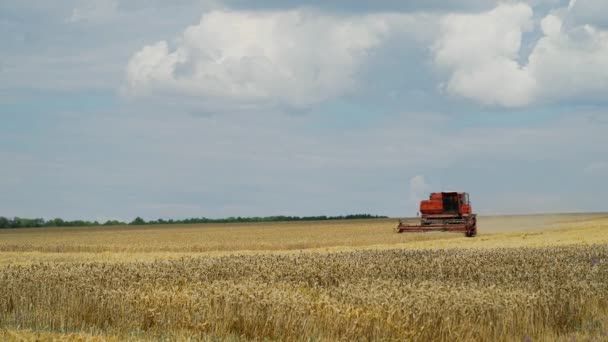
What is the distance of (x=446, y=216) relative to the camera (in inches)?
1758

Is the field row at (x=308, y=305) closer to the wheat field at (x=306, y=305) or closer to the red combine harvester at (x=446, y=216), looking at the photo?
the wheat field at (x=306, y=305)

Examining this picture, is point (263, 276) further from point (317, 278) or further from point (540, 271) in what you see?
point (540, 271)

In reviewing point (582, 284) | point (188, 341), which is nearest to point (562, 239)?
point (582, 284)

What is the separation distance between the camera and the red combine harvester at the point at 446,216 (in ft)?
143

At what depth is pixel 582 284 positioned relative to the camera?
15242mm

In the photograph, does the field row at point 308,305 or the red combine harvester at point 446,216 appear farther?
the red combine harvester at point 446,216

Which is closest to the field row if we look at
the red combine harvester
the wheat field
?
the wheat field

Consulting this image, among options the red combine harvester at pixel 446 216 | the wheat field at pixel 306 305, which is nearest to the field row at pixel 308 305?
the wheat field at pixel 306 305

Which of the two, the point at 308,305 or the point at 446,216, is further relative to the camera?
the point at 446,216

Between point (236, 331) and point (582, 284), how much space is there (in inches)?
276

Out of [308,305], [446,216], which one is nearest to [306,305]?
[308,305]

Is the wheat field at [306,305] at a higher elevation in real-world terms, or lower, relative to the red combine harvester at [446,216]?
lower

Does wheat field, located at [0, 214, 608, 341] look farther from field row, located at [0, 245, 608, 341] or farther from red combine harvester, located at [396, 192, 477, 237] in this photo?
red combine harvester, located at [396, 192, 477, 237]

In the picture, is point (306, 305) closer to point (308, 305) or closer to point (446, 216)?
point (308, 305)
